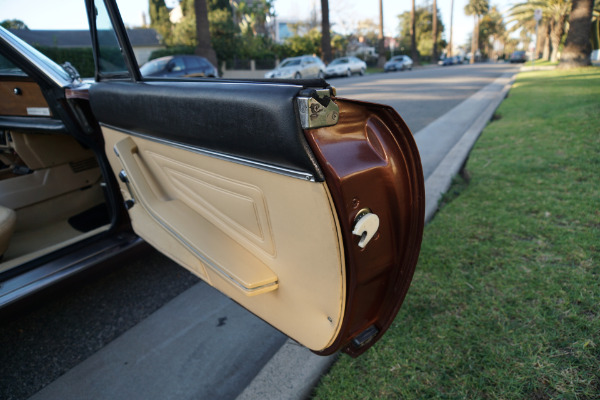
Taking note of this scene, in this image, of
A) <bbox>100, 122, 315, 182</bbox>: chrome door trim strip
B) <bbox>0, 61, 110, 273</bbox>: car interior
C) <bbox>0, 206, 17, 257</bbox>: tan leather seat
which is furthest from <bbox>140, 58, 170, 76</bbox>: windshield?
<bbox>100, 122, 315, 182</bbox>: chrome door trim strip

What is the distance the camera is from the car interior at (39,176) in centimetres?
258

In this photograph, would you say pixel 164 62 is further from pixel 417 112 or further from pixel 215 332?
pixel 215 332

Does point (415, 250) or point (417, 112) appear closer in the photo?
point (415, 250)

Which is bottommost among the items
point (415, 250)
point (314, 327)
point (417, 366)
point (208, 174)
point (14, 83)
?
point (417, 366)

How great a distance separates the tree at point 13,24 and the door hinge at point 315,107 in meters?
2.28

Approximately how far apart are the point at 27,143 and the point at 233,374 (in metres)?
2.29

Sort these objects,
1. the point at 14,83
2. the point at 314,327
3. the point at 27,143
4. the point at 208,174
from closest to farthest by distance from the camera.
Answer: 1. the point at 314,327
2. the point at 208,174
3. the point at 14,83
4. the point at 27,143

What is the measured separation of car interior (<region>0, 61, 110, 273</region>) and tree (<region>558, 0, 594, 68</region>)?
16.4 m

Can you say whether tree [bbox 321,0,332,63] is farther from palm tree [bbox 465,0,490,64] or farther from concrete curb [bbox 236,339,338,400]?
palm tree [bbox 465,0,490,64]

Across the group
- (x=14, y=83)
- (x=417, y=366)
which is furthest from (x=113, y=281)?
(x=417, y=366)

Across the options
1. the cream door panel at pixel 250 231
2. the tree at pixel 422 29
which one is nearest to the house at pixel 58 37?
the cream door panel at pixel 250 231

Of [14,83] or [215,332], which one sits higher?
[14,83]

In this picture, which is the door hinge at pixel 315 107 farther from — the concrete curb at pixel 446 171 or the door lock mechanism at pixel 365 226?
the concrete curb at pixel 446 171

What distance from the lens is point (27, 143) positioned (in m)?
2.79
